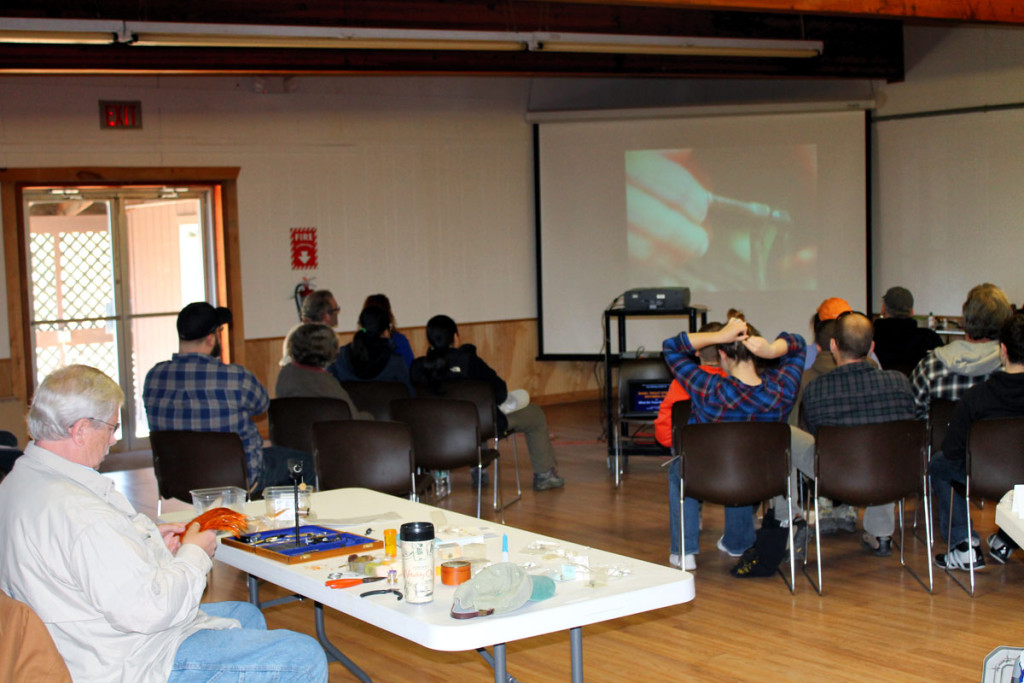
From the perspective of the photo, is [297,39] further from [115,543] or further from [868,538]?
[115,543]

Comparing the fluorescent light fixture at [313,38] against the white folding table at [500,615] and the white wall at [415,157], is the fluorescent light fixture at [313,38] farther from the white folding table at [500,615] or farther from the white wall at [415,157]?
the white folding table at [500,615]

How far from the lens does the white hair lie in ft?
8.39

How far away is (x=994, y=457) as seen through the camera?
15.6ft

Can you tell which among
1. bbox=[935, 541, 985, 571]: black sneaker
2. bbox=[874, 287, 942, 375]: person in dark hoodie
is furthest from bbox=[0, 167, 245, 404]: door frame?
bbox=[935, 541, 985, 571]: black sneaker

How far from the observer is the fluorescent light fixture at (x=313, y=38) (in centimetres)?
664

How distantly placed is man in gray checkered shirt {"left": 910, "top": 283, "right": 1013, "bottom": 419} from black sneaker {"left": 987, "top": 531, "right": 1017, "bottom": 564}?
73cm

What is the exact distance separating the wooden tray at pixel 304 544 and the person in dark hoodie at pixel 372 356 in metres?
3.58

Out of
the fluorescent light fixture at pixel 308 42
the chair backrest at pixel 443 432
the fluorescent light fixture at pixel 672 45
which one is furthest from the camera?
the fluorescent light fixture at pixel 672 45

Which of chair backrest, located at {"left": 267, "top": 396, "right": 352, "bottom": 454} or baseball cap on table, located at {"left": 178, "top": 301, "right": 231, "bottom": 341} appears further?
chair backrest, located at {"left": 267, "top": 396, "right": 352, "bottom": 454}

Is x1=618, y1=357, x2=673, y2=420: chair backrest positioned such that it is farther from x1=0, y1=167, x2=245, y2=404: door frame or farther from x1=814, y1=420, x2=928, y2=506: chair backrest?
x1=0, y1=167, x2=245, y2=404: door frame

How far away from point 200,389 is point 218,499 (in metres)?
1.53

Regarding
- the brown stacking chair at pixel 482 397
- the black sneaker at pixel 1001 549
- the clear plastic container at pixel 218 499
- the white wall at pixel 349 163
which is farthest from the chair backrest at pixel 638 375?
the clear plastic container at pixel 218 499

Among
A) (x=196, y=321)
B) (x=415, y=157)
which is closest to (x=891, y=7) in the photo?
(x=196, y=321)

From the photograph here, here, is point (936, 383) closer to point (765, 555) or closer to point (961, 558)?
point (961, 558)
